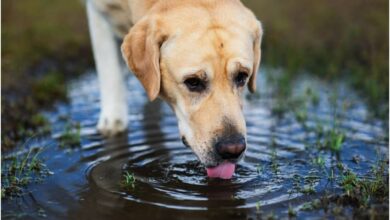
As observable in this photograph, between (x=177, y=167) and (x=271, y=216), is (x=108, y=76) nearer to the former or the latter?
(x=177, y=167)

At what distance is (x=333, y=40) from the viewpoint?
28.7 feet

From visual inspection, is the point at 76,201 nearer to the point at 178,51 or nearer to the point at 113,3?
the point at 178,51

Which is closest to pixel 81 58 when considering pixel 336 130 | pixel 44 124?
pixel 44 124

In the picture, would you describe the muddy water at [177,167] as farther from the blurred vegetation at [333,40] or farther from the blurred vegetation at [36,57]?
→ the blurred vegetation at [333,40]

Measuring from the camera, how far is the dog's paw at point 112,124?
535cm

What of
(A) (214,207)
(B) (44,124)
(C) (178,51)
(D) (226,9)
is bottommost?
(A) (214,207)

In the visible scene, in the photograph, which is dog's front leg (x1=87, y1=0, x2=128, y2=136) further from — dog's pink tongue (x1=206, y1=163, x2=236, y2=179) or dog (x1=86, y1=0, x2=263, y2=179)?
dog's pink tongue (x1=206, y1=163, x2=236, y2=179)

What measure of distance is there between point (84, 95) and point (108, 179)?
8.81 feet

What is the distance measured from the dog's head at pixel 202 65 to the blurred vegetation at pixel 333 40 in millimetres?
2392

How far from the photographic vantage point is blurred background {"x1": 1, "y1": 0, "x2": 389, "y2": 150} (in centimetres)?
630

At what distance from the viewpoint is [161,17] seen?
4.16 m

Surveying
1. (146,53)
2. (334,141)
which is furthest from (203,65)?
(334,141)

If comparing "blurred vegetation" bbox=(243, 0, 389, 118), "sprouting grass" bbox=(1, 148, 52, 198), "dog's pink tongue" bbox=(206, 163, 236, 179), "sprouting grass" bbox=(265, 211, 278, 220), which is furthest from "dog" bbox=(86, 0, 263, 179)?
"blurred vegetation" bbox=(243, 0, 389, 118)

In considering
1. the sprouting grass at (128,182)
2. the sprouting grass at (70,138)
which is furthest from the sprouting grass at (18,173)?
the sprouting grass at (128,182)
